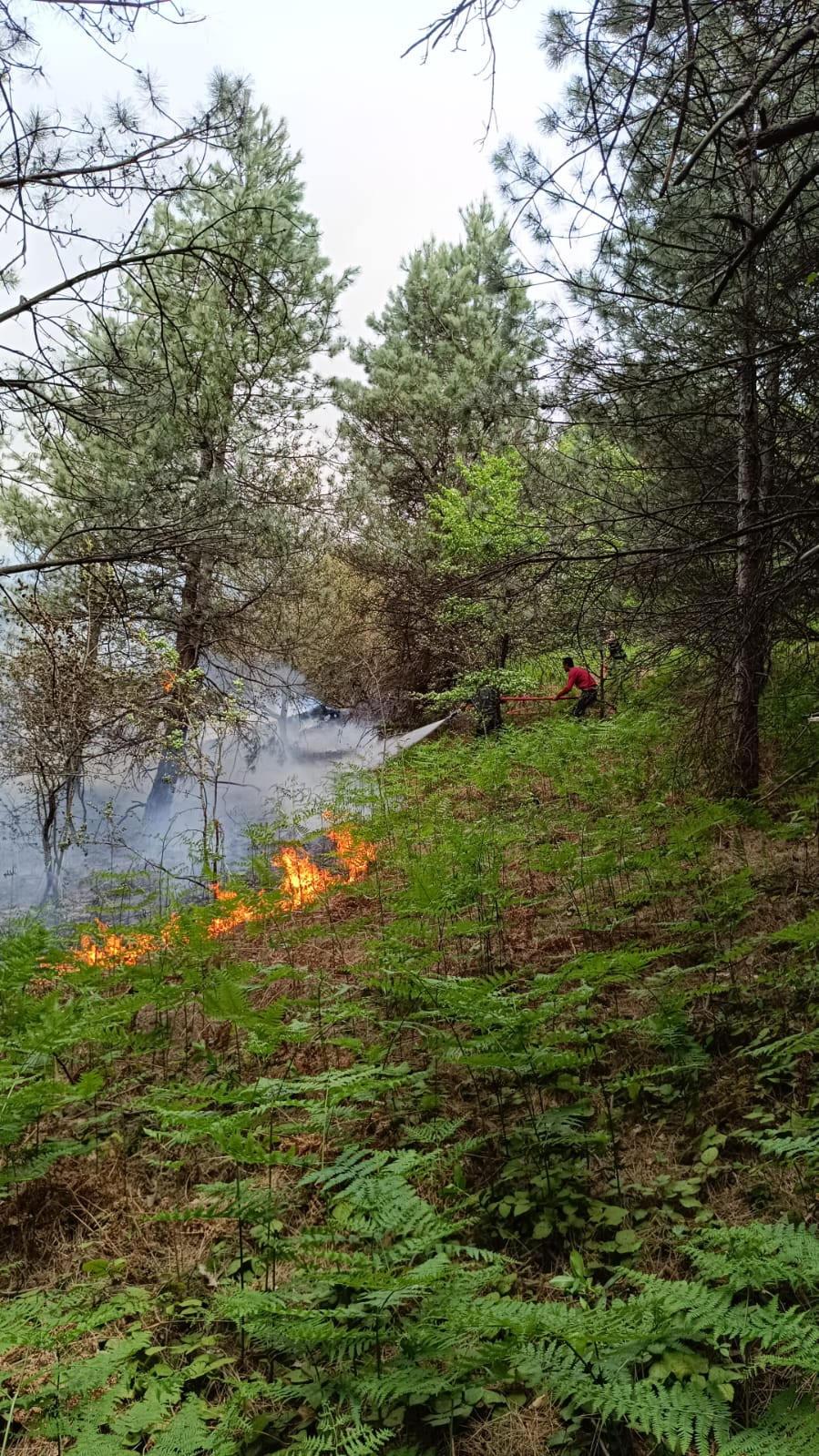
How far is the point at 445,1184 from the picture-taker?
113 inches

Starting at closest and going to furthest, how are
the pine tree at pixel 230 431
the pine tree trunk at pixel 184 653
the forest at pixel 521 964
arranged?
the forest at pixel 521 964 → the pine tree at pixel 230 431 → the pine tree trunk at pixel 184 653

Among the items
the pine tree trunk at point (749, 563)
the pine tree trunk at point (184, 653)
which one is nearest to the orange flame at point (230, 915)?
the pine tree trunk at point (749, 563)

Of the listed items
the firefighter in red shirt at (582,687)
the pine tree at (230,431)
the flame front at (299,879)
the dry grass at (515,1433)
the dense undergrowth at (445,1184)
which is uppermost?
the pine tree at (230,431)

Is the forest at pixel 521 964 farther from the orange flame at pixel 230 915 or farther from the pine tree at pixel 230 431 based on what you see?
the pine tree at pixel 230 431

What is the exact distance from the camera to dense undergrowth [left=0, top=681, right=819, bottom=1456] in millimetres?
1773

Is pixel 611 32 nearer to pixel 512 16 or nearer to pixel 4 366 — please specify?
pixel 512 16

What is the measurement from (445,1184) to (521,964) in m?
1.63

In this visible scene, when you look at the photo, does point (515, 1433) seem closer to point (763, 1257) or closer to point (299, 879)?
point (763, 1257)

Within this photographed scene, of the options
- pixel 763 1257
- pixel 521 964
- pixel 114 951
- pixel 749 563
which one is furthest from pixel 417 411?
pixel 763 1257

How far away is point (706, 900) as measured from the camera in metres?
4.30

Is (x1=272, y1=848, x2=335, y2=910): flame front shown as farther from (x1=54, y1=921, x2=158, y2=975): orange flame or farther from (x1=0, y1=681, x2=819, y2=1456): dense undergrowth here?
(x1=54, y1=921, x2=158, y2=975): orange flame

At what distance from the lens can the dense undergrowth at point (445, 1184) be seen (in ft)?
5.82

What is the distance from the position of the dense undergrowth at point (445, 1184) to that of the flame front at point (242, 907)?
186 millimetres

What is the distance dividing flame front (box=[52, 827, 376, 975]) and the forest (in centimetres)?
5
